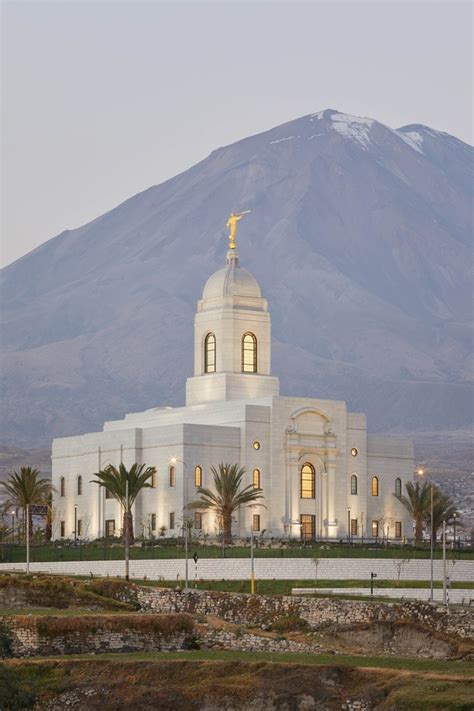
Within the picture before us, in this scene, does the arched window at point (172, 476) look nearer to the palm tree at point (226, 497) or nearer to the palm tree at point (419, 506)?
the palm tree at point (226, 497)

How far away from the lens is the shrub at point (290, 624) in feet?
257

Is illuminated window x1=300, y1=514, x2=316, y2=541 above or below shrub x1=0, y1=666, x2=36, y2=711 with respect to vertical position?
above

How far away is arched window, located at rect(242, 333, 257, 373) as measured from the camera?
120562 mm

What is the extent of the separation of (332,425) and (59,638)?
1925 inches

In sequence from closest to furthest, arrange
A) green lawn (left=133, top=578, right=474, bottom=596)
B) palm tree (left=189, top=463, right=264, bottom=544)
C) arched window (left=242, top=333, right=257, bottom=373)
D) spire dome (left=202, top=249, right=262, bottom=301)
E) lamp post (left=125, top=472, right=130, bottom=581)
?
green lawn (left=133, top=578, right=474, bottom=596) < lamp post (left=125, top=472, right=130, bottom=581) < palm tree (left=189, top=463, right=264, bottom=544) < arched window (left=242, top=333, right=257, bottom=373) < spire dome (left=202, top=249, right=262, bottom=301)

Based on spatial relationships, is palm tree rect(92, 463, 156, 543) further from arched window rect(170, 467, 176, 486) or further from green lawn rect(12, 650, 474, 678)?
green lawn rect(12, 650, 474, 678)

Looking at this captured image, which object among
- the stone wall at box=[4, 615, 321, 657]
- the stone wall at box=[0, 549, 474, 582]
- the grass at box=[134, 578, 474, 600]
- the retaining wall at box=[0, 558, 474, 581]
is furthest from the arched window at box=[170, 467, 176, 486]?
the stone wall at box=[4, 615, 321, 657]

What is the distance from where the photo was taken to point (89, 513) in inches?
4702

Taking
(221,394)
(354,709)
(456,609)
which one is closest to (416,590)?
(456,609)

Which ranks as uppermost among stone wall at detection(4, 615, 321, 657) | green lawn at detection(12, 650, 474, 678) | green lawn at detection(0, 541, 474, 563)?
green lawn at detection(0, 541, 474, 563)

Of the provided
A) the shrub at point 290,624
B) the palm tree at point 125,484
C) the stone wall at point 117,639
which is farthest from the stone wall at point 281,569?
the stone wall at point 117,639

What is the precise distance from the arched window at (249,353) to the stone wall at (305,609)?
38202mm

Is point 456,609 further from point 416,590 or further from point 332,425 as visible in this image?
point 332,425

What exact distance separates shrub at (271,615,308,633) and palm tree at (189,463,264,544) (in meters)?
27.6
